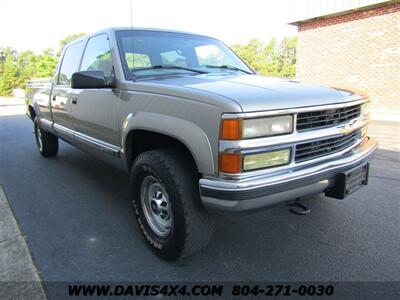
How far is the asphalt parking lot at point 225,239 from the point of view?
2.42 m

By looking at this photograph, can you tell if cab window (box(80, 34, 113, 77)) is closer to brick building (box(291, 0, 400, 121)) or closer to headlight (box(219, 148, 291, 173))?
headlight (box(219, 148, 291, 173))

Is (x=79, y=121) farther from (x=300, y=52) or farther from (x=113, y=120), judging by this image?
(x=300, y=52)

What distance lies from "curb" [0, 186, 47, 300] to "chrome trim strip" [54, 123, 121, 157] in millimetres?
1059

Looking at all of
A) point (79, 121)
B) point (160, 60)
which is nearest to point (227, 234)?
point (160, 60)

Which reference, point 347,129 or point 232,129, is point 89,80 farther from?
point 347,129

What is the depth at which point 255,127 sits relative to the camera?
1.96 metres

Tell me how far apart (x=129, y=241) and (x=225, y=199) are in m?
1.29

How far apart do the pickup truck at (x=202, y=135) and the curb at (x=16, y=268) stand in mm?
856

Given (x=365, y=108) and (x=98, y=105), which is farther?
(x=98, y=105)

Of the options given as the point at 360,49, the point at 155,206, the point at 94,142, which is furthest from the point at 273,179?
the point at 360,49

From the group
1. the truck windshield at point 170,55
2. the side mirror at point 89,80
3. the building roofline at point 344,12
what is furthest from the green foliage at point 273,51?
the side mirror at point 89,80

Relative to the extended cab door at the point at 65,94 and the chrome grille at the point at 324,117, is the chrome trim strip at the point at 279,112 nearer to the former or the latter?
the chrome grille at the point at 324,117

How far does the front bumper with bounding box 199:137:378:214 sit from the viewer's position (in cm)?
195

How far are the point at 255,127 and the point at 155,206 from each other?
1.14 metres
